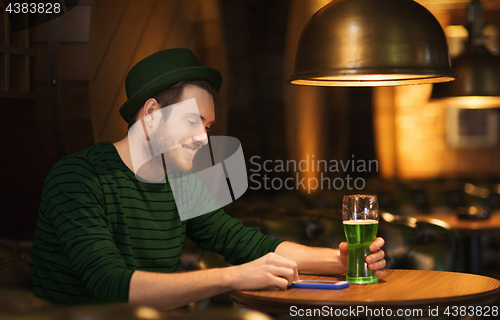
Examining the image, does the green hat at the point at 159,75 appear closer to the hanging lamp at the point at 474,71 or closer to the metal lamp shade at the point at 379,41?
the metal lamp shade at the point at 379,41

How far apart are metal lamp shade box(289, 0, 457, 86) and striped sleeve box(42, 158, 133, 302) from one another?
23.6 inches

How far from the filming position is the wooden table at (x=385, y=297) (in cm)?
107

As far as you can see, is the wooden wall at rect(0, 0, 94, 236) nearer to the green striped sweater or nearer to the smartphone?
the green striped sweater

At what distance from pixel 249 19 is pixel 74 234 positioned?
195 cm

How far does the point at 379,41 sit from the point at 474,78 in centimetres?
183

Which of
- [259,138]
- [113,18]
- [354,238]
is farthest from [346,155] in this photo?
[354,238]

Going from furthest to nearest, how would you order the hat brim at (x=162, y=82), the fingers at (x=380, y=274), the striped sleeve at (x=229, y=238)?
the striped sleeve at (x=229, y=238)
the hat brim at (x=162, y=82)
the fingers at (x=380, y=274)

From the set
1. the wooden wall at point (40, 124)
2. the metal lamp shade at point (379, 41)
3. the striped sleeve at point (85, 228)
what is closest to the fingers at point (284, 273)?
the striped sleeve at point (85, 228)

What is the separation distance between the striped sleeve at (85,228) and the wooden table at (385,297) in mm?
286

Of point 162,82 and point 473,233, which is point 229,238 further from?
point 473,233

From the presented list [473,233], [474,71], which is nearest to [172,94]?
[473,233]

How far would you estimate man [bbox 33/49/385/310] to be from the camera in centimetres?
113

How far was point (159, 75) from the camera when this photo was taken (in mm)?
1486

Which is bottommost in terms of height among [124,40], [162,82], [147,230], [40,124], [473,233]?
[473,233]
